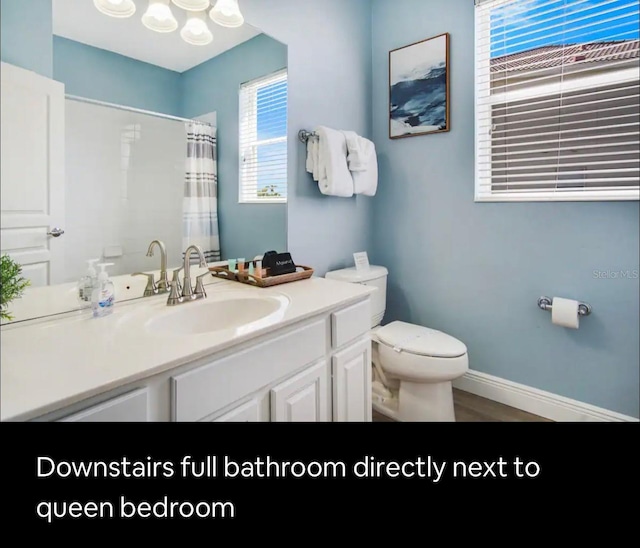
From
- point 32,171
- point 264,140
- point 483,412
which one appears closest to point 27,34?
point 32,171

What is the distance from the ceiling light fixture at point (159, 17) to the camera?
127 centimetres

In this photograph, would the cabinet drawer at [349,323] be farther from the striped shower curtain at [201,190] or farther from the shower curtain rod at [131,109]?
the shower curtain rod at [131,109]

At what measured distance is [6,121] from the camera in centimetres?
98

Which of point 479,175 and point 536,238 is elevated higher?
point 479,175

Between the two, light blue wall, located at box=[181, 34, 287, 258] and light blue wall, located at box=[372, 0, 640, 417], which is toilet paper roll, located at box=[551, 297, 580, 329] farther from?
light blue wall, located at box=[181, 34, 287, 258]

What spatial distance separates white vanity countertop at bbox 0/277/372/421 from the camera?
686 mm

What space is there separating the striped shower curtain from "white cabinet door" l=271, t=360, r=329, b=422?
67cm

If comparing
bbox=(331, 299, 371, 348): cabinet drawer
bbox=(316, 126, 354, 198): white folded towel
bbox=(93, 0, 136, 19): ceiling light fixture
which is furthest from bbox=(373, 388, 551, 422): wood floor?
bbox=(93, 0, 136, 19): ceiling light fixture

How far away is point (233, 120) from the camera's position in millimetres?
1555

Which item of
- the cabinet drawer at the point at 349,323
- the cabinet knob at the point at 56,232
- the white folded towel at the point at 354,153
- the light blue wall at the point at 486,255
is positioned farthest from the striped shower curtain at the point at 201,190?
the light blue wall at the point at 486,255
